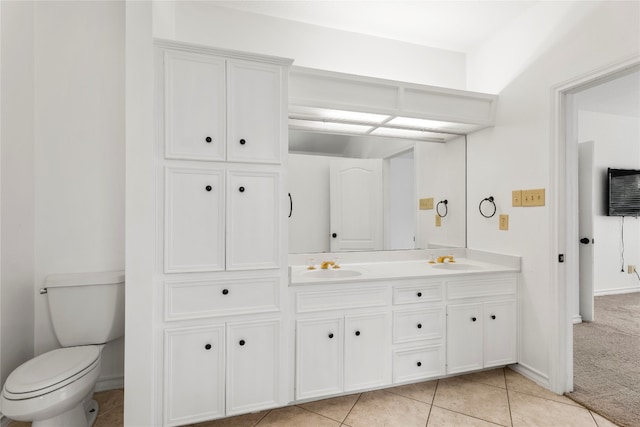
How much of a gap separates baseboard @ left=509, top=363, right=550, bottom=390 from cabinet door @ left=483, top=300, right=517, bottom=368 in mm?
73

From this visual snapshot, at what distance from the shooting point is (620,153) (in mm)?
4547

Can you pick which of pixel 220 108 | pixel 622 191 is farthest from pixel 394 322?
pixel 622 191

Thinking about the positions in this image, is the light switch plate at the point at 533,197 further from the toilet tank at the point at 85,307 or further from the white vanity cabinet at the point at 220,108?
the toilet tank at the point at 85,307

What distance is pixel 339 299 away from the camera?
79.2 inches

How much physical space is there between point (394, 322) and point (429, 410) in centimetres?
53

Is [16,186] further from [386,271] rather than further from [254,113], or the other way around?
[386,271]

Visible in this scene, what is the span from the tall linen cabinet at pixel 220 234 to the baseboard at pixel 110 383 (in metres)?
0.76

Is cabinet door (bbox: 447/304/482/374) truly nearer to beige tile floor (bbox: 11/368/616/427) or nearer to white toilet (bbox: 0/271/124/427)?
beige tile floor (bbox: 11/368/616/427)

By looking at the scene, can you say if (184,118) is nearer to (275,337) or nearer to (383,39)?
(275,337)

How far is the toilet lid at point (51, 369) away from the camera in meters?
1.47

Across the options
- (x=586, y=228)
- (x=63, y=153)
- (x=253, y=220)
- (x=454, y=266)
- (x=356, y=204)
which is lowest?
(x=454, y=266)

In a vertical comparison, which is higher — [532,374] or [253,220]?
[253,220]

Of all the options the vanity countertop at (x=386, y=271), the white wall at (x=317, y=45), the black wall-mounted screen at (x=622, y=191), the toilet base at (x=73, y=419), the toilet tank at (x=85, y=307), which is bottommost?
the toilet base at (x=73, y=419)

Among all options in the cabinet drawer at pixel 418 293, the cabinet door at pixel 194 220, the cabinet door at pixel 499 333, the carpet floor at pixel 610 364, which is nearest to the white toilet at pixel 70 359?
the cabinet door at pixel 194 220
